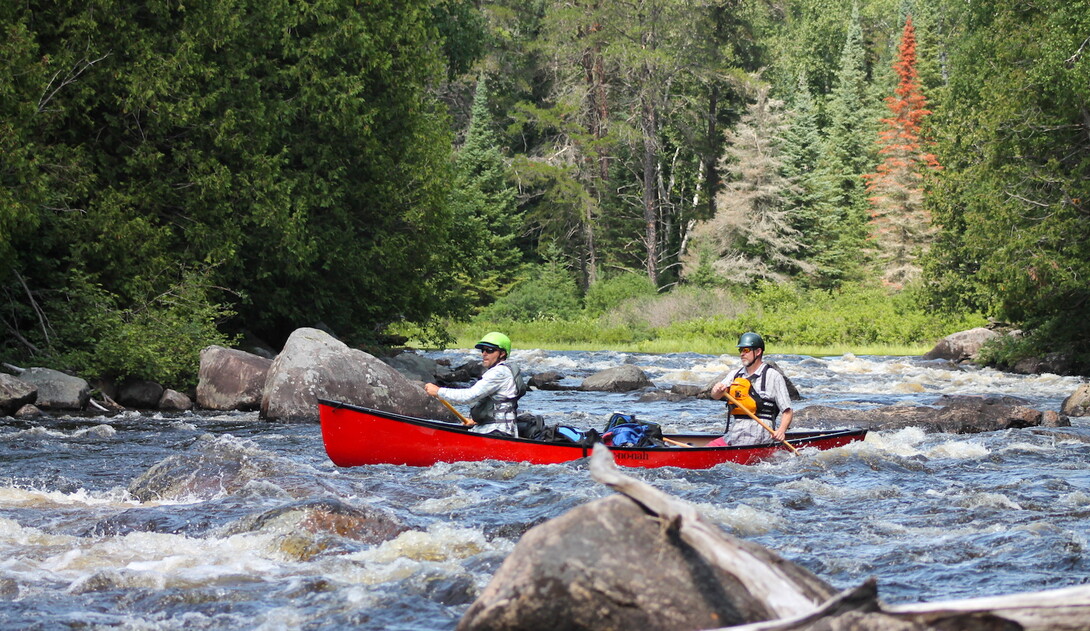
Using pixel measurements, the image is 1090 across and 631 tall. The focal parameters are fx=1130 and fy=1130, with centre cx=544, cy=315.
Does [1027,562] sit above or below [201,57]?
below

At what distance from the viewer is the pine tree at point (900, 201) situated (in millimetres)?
45750

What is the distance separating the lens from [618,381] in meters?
22.0

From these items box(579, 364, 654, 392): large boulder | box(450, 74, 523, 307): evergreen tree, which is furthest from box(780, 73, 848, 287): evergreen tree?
box(579, 364, 654, 392): large boulder

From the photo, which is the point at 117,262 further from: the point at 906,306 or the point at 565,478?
the point at 906,306

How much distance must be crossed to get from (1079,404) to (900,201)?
107 ft

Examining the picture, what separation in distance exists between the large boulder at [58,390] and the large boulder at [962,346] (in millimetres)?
20926

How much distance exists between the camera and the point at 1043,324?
2452 cm

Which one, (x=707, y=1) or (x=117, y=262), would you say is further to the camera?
(x=707, y=1)

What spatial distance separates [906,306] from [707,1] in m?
16.4

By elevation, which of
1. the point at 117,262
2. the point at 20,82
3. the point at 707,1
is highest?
the point at 707,1

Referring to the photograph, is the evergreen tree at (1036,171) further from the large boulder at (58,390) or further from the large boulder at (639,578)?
the large boulder at (639,578)

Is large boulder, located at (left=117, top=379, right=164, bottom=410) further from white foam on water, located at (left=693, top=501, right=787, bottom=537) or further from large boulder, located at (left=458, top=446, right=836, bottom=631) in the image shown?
large boulder, located at (left=458, top=446, right=836, bottom=631)

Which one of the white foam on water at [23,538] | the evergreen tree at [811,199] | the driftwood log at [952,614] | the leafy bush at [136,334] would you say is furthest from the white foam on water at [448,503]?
the evergreen tree at [811,199]

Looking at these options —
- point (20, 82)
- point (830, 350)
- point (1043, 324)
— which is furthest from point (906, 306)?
point (20, 82)
